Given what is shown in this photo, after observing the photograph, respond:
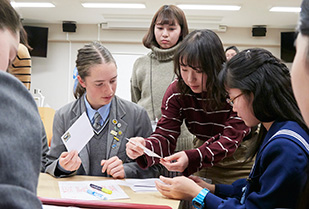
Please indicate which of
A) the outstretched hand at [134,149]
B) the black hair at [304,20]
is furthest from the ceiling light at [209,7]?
the black hair at [304,20]

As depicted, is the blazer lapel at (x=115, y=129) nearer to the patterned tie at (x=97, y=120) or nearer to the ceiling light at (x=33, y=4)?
the patterned tie at (x=97, y=120)

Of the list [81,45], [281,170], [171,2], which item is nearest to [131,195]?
[281,170]

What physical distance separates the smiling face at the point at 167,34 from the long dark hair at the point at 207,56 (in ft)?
1.90

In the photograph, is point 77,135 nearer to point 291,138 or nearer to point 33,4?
point 291,138

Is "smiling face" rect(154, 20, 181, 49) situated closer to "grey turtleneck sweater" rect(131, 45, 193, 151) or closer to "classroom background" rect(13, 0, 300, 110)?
"grey turtleneck sweater" rect(131, 45, 193, 151)

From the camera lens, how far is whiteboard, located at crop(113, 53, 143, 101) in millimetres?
6918

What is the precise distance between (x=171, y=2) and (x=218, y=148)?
4340 millimetres

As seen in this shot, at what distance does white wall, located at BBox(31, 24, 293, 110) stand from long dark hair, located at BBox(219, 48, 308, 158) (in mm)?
5716

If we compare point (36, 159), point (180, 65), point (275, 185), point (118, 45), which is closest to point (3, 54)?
point (36, 159)

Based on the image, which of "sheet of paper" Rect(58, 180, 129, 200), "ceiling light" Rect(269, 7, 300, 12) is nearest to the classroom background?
"ceiling light" Rect(269, 7, 300, 12)

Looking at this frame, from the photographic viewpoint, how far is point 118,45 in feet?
23.4

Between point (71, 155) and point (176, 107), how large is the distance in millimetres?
612

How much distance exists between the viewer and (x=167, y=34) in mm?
2217

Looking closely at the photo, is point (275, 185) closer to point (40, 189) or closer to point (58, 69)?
point (40, 189)
